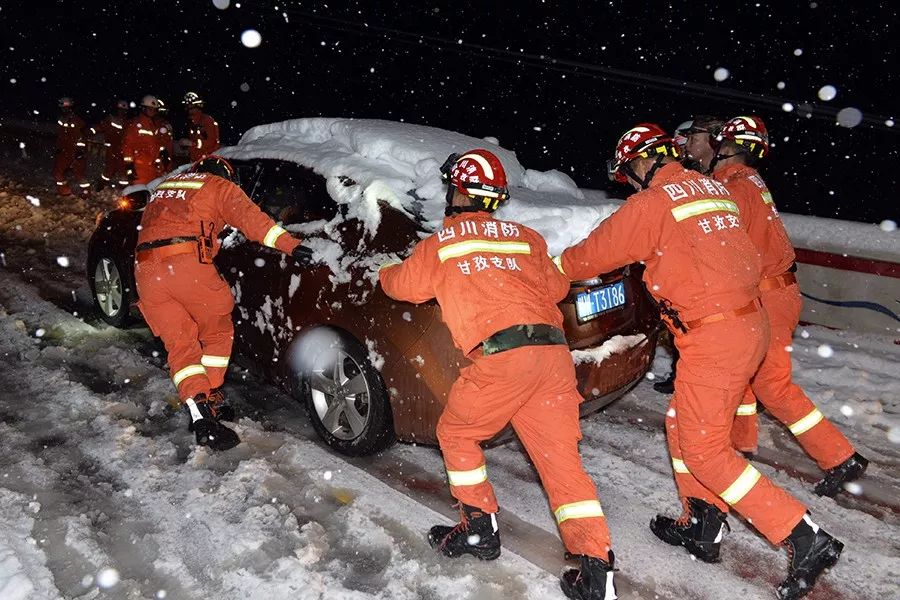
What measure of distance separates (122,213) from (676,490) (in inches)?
181

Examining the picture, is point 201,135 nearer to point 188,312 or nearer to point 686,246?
point 188,312

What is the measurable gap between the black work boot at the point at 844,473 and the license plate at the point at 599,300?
1441 millimetres

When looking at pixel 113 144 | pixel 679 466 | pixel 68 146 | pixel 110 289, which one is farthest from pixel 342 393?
pixel 68 146

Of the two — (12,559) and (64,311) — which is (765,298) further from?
(64,311)

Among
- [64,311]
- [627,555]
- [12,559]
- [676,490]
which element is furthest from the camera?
[64,311]

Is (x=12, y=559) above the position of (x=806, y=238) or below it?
below

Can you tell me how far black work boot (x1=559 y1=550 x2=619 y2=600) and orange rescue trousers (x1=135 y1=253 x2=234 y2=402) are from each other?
241 cm

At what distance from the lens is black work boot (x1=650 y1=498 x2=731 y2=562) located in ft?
10.4

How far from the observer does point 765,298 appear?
3.80m

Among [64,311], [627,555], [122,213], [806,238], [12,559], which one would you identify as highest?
[806,238]

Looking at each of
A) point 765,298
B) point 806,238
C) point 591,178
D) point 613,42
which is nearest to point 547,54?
point 613,42

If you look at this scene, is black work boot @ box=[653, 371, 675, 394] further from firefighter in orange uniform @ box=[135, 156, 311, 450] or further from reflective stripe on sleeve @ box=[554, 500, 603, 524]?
firefighter in orange uniform @ box=[135, 156, 311, 450]

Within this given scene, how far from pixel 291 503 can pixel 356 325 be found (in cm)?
97

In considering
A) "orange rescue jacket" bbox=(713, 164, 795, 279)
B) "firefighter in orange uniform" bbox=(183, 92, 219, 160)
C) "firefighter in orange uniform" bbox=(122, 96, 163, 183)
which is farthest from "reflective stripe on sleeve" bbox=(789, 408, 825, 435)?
"firefighter in orange uniform" bbox=(122, 96, 163, 183)
